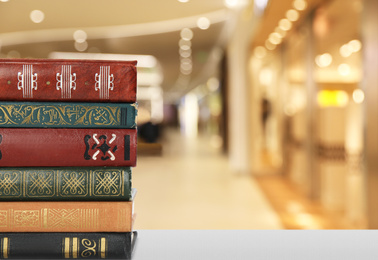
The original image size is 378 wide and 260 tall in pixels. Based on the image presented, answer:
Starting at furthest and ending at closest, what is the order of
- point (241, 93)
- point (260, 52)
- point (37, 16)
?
1. point (260, 52)
2. point (241, 93)
3. point (37, 16)

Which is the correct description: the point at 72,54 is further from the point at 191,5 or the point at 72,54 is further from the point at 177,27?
the point at 191,5

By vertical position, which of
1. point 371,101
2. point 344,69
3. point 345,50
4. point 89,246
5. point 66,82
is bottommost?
point 89,246

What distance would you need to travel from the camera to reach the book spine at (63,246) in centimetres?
55

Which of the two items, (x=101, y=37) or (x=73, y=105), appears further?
(x=101, y=37)

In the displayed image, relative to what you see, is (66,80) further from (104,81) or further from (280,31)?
(280,31)

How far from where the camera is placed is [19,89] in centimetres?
57

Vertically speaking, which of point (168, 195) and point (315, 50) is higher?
point (315, 50)

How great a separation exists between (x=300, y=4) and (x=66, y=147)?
461 centimetres

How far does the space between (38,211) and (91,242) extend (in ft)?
0.30

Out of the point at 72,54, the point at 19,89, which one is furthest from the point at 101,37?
the point at 19,89

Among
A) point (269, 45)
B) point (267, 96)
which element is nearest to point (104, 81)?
point (269, 45)

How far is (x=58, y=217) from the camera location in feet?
1.82

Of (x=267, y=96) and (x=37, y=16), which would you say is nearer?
(x=37, y=16)

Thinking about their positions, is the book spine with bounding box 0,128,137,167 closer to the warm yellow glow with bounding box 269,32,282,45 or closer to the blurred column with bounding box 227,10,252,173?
the warm yellow glow with bounding box 269,32,282,45
